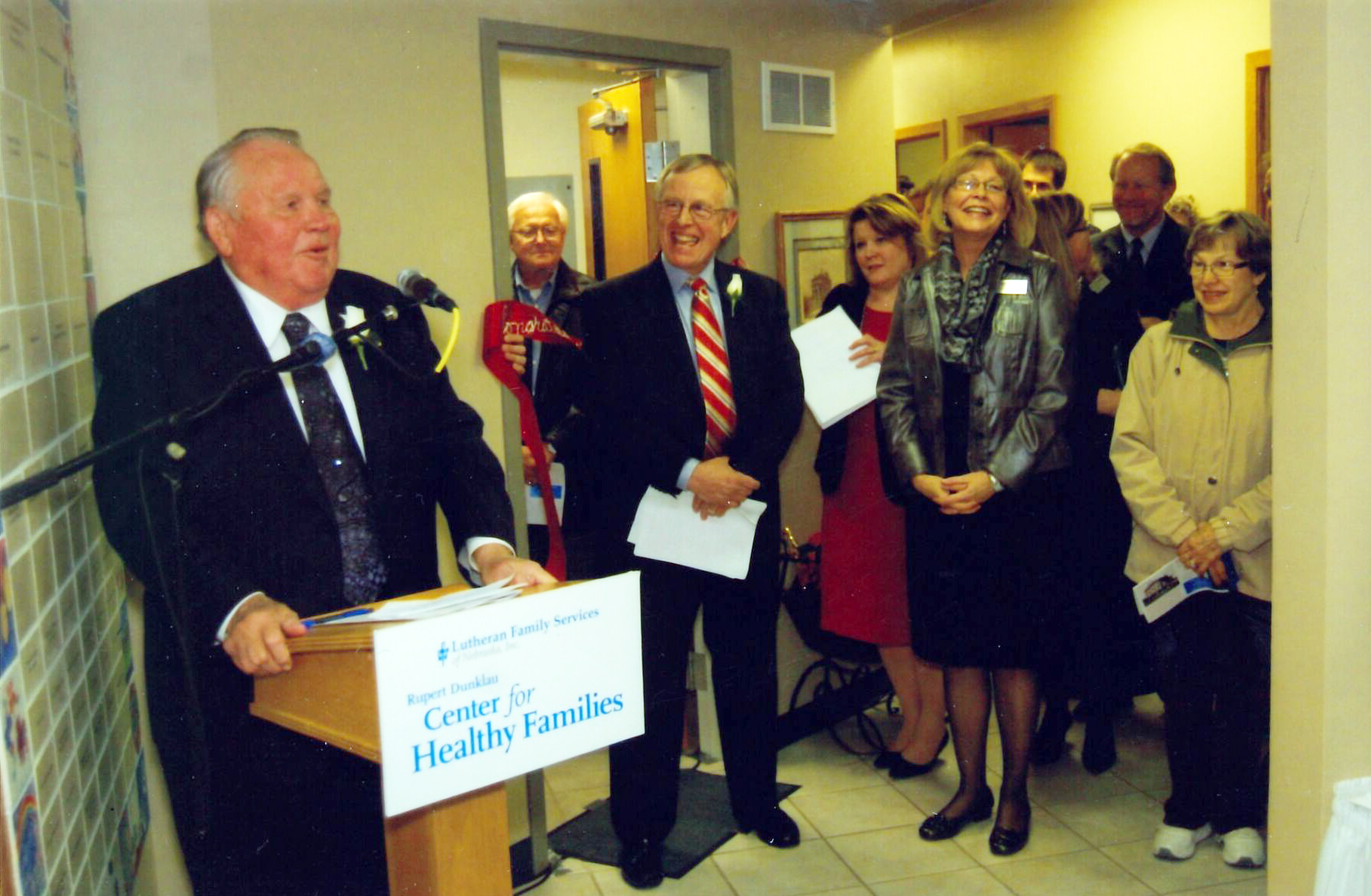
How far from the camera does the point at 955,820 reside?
2816mm

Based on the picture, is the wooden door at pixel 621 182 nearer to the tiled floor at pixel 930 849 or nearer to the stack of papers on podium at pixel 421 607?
the tiled floor at pixel 930 849

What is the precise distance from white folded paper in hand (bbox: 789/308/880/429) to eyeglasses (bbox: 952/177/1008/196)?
462 mm

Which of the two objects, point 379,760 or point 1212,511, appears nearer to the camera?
point 379,760

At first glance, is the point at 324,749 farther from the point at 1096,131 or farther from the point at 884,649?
the point at 1096,131

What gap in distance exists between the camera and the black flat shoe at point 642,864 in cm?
265

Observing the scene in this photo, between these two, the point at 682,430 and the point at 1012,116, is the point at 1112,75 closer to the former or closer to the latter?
the point at 1012,116

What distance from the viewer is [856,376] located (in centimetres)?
294

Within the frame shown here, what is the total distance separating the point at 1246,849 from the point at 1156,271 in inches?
64.3

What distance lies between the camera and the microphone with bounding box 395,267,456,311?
146 centimetres

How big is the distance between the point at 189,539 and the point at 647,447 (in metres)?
1.18

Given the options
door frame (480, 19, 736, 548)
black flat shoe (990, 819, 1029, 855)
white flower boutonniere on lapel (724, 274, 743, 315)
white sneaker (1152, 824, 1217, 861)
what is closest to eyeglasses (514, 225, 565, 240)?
door frame (480, 19, 736, 548)

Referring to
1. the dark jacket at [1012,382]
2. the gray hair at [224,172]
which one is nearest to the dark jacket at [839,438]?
the dark jacket at [1012,382]

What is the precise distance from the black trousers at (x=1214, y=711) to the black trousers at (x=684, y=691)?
0.93 meters

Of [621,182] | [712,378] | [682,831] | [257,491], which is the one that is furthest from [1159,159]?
[257,491]
